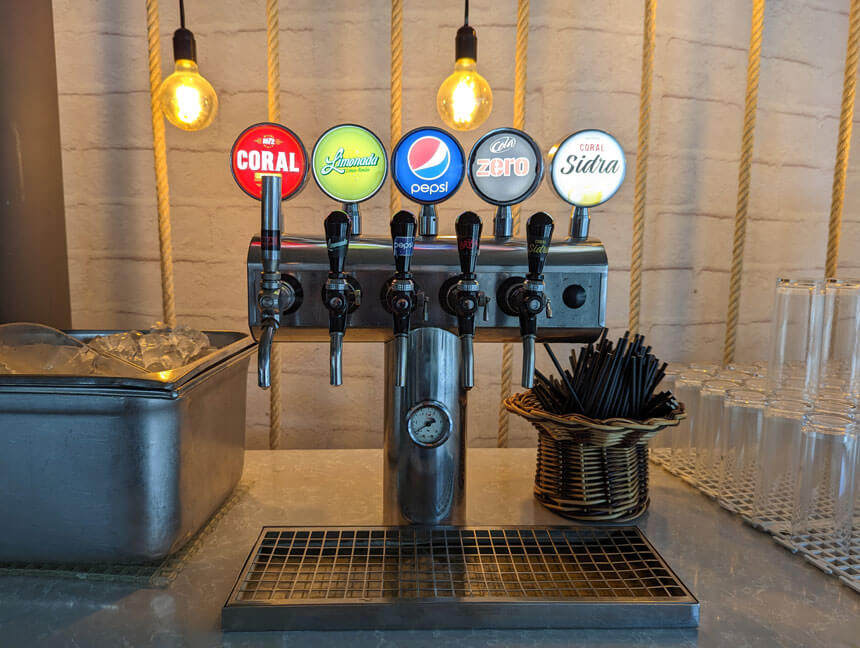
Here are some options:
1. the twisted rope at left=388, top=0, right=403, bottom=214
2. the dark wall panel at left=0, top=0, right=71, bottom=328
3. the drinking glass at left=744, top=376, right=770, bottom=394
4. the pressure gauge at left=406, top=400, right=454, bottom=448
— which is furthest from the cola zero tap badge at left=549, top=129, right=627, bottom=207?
the dark wall panel at left=0, top=0, right=71, bottom=328

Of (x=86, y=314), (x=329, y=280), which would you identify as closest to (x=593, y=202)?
(x=329, y=280)

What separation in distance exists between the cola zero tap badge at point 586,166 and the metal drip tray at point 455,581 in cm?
59

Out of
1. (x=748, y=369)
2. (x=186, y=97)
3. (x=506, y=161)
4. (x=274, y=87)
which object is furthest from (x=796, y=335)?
(x=186, y=97)

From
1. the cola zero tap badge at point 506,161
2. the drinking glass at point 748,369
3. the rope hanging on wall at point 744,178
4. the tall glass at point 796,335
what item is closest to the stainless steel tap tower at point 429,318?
the cola zero tap badge at point 506,161

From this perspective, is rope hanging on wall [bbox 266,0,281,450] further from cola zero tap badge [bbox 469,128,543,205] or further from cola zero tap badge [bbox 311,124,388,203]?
cola zero tap badge [bbox 469,128,543,205]

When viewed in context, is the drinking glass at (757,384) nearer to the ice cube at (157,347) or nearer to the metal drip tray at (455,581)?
the metal drip tray at (455,581)

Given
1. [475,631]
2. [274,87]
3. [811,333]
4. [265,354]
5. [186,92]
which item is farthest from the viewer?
[274,87]

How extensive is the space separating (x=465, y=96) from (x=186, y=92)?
706 millimetres

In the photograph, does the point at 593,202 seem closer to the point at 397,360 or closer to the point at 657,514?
the point at 397,360

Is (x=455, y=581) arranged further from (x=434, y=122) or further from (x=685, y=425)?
(x=434, y=122)

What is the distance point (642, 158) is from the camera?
5.39 feet

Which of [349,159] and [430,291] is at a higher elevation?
[349,159]

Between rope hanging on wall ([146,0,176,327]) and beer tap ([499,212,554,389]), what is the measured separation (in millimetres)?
1117

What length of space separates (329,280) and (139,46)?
4.30 feet
